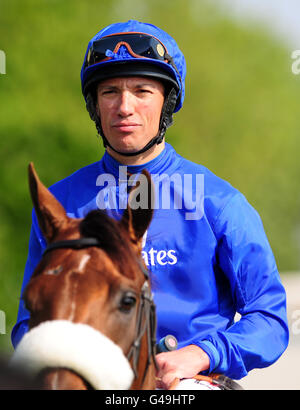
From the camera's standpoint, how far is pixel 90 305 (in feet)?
6.57

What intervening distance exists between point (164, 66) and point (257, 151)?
1867 centimetres

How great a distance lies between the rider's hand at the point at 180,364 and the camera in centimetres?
261

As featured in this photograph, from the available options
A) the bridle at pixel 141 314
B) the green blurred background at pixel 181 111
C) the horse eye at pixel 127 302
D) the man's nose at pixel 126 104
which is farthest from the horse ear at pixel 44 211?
the green blurred background at pixel 181 111

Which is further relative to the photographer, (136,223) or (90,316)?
(136,223)

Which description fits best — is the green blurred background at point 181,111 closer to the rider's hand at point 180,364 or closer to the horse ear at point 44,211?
the rider's hand at point 180,364

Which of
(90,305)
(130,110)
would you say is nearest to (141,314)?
(90,305)

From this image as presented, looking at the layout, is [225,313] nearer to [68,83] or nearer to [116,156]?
[116,156]

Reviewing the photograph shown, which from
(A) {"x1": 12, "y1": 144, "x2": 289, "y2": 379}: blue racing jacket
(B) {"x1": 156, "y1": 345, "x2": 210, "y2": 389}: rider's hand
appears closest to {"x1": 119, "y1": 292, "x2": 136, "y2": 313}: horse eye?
(B) {"x1": 156, "y1": 345, "x2": 210, "y2": 389}: rider's hand

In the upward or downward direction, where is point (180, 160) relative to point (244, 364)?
upward

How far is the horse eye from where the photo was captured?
6.84 feet

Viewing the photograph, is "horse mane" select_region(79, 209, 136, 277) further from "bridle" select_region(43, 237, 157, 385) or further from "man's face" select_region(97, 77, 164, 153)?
"man's face" select_region(97, 77, 164, 153)

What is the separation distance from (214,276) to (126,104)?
2.88 feet

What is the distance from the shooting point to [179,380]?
265 centimetres

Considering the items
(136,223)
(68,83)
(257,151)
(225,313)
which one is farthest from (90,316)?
(257,151)
